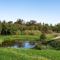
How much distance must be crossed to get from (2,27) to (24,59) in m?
52.5

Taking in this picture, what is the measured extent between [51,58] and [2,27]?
49648 millimetres

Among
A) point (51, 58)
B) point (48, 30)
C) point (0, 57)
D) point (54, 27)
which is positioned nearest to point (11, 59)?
point (0, 57)

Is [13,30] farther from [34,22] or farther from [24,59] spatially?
[24,59]

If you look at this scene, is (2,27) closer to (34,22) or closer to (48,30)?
(48,30)

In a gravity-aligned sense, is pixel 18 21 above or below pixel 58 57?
above

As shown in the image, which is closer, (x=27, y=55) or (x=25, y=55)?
(x=25, y=55)

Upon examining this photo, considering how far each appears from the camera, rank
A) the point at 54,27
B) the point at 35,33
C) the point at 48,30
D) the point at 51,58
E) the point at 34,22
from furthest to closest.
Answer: the point at 34,22 < the point at 54,27 < the point at 48,30 < the point at 35,33 < the point at 51,58

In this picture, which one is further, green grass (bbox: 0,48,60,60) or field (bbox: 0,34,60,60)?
field (bbox: 0,34,60,60)

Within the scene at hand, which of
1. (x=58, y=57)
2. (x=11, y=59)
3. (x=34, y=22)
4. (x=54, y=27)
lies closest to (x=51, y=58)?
(x=58, y=57)

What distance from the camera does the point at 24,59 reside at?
15.3m

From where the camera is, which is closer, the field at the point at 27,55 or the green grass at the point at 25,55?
the green grass at the point at 25,55

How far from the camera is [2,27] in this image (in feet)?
220

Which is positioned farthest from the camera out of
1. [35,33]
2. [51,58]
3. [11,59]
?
[35,33]

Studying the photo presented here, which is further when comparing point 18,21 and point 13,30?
point 18,21
